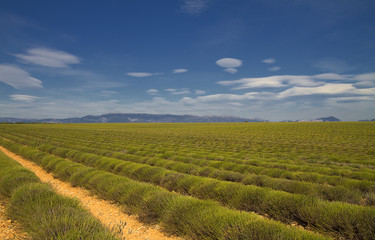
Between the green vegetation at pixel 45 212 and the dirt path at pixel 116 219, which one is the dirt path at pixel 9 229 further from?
the dirt path at pixel 116 219

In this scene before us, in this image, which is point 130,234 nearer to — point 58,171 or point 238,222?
point 238,222

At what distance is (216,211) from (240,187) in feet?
8.35

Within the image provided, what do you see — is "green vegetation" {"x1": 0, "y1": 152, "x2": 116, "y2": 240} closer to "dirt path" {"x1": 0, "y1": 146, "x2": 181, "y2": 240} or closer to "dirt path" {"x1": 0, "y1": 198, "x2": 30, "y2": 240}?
"dirt path" {"x1": 0, "y1": 198, "x2": 30, "y2": 240}

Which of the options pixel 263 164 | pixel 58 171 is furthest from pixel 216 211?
pixel 58 171

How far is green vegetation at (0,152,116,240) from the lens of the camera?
4.00 meters

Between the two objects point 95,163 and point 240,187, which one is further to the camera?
point 95,163

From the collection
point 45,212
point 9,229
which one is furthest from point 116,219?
point 9,229

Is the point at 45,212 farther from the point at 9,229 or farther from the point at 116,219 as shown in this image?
the point at 116,219

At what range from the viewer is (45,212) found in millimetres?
5117

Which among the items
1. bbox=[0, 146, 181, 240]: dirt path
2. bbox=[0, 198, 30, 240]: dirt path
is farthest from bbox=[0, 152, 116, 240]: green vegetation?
bbox=[0, 146, 181, 240]: dirt path

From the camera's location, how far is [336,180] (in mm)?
9305

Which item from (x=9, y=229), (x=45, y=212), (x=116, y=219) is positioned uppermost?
(x=45, y=212)

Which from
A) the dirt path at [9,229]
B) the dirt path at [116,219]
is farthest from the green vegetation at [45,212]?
the dirt path at [116,219]

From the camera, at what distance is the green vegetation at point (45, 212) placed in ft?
13.1
